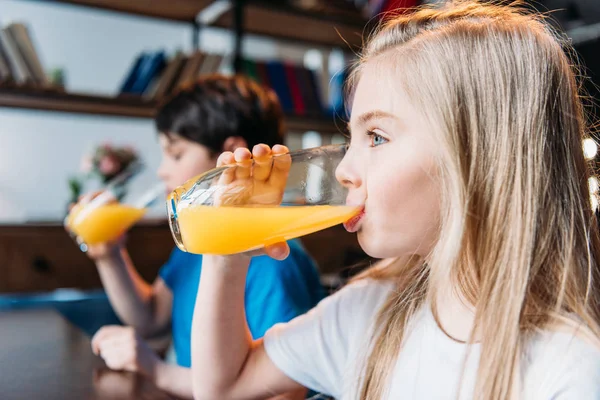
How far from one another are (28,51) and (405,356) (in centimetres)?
212

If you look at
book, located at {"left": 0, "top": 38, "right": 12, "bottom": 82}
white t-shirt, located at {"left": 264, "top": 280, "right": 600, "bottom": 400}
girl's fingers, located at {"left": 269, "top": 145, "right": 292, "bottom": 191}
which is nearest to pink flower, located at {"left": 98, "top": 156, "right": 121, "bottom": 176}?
book, located at {"left": 0, "top": 38, "right": 12, "bottom": 82}

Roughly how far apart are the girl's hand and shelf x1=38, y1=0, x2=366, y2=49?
187cm

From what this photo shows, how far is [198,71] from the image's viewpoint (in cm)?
261

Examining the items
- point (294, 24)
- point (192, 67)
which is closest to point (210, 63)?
point (192, 67)

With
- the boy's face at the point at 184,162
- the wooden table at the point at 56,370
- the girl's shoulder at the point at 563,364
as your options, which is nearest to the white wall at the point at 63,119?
the boy's face at the point at 184,162

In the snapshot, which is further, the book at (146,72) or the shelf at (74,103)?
the book at (146,72)

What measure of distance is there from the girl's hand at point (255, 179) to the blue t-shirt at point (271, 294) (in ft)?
1.15

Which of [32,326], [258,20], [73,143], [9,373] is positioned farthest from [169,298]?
[258,20]

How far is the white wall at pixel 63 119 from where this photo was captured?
9.07 ft

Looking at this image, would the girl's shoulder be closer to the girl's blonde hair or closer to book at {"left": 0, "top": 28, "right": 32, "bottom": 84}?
the girl's blonde hair

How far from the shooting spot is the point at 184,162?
1.43 m

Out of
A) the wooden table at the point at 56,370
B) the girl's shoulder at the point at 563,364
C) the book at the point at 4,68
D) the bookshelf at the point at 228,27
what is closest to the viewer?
the girl's shoulder at the point at 563,364

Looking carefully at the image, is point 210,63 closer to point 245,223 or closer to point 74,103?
point 74,103

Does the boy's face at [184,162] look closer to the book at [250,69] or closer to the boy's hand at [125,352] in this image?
the boy's hand at [125,352]
